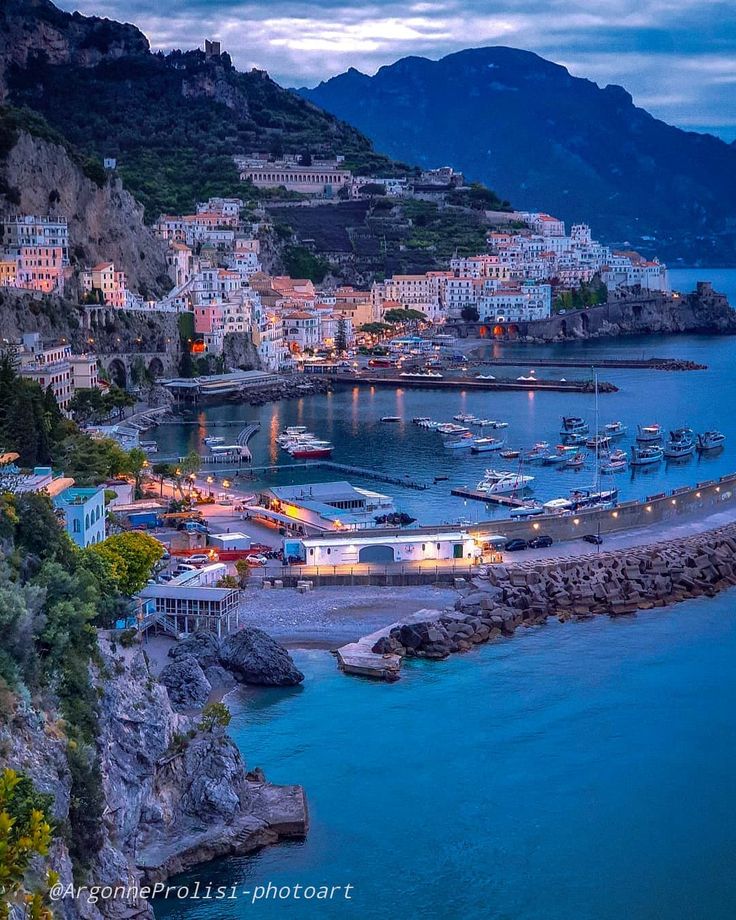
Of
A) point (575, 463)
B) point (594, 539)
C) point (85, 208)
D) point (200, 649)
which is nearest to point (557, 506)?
point (594, 539)

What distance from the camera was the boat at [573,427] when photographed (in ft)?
103

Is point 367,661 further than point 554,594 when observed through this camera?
No

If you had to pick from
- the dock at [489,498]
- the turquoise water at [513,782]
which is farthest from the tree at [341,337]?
the turquoise water at [513,782]

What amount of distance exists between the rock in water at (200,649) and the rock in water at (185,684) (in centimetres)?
39

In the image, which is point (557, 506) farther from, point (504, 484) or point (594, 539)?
point (594, 539)

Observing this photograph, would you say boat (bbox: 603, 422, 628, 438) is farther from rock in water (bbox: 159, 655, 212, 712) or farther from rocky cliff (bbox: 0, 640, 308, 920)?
rocky cliff (bbox: 0, 640, 308, 920)

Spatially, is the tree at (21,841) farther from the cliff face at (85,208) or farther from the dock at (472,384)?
the dock at (472,384)

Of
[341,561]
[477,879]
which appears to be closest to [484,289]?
[341,561]

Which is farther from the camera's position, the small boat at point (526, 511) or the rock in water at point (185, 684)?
the small boat at point (526, 511)

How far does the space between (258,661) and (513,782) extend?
280cm

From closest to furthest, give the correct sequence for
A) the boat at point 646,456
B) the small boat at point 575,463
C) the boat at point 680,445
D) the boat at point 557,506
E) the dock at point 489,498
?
the boat at point 557,506
the dock at point 489,498
the small boat at point 575,463
the boat at point 646,456
the boat at point 680,445

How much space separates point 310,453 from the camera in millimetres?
28250

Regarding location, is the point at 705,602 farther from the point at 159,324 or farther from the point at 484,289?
the point at 484,289

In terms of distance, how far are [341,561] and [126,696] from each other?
24.7 ft
